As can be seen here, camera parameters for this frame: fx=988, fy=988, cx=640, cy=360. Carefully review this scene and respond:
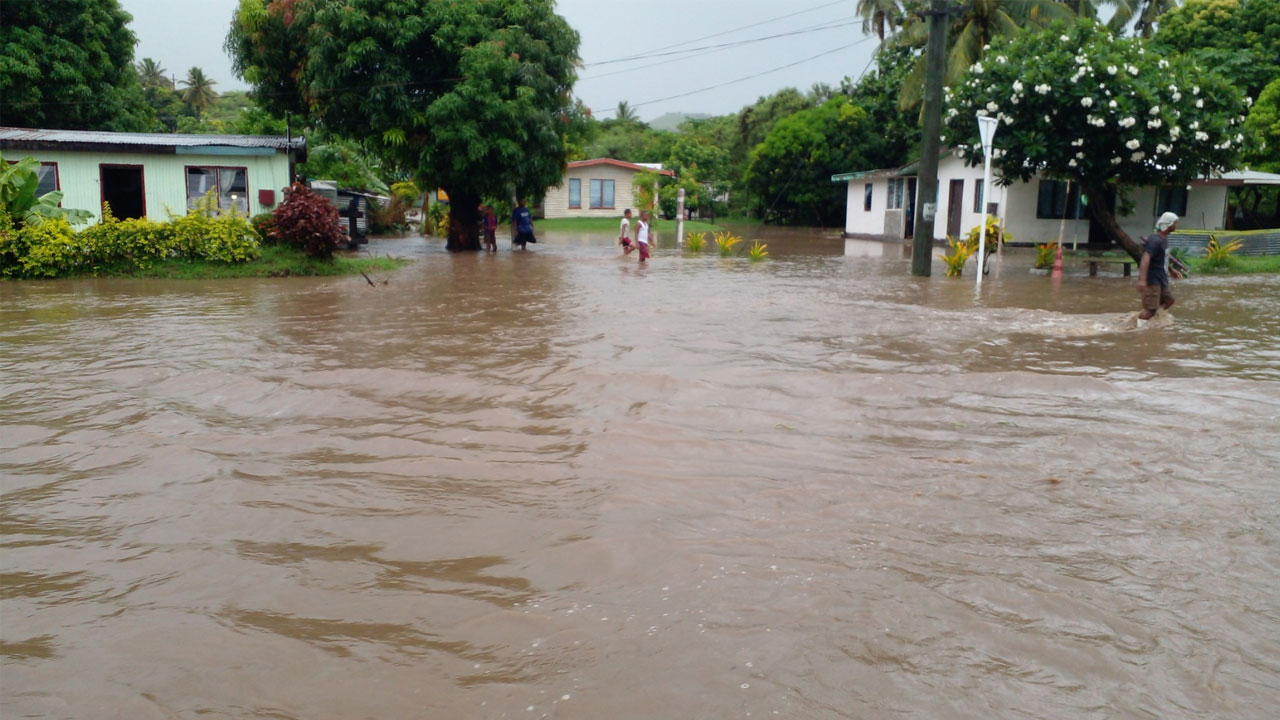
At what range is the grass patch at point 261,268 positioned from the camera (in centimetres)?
1936

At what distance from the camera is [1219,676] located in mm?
3896

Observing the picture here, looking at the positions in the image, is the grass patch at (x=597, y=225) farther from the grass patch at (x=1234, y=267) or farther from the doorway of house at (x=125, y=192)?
the grass patch at (x=1234, y=267)

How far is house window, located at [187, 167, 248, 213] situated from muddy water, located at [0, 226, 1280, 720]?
11.9 metres

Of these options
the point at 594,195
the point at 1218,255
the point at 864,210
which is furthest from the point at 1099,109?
the point at 594,195

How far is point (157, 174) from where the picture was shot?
2198 cm

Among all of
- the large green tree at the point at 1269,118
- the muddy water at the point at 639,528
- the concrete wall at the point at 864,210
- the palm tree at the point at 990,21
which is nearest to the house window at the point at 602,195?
the concrete wall at the point at 864,210

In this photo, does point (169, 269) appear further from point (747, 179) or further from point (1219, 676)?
point (747, 179)

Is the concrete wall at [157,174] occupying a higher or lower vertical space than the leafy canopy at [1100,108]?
lower

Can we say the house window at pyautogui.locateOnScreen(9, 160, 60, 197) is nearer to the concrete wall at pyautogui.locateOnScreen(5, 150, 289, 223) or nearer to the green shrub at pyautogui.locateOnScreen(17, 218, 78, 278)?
the concrete wall at pyautogui.locateOnScreen(5, 150, 289, 223)

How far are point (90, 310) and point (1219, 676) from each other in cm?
1479

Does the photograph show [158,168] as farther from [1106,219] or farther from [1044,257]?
[1106,219]

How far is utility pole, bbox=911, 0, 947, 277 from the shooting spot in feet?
63.4

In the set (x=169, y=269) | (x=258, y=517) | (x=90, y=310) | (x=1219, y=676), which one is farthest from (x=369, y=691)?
(x=169, y=269)

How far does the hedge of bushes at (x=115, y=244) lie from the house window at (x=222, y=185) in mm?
2133
